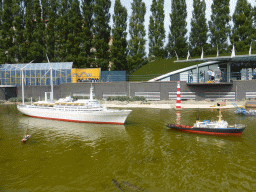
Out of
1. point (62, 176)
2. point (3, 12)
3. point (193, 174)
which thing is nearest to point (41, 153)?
point (62, 176)

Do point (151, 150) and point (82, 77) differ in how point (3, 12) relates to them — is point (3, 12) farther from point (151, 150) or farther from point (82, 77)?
point (151, 150)

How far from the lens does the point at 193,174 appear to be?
1302cm

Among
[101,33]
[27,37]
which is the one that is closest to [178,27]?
[101,33]

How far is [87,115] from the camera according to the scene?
2702cm

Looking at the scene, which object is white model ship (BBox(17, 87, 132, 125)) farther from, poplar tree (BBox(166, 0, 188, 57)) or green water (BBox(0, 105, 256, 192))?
poplar tree (BBox(166, 0, 188, 57))

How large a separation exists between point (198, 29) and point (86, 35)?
106 feet

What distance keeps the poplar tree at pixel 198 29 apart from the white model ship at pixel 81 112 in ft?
153

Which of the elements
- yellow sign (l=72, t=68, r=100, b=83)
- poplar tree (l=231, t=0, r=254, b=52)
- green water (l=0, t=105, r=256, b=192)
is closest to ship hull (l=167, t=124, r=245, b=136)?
green water (l=0, t=105, r=256, b=192)

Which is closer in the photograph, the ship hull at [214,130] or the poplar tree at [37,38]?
the ship hull at [214,130]

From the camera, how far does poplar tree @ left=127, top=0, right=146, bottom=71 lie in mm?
63500

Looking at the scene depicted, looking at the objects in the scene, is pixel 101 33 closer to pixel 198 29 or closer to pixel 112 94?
pixel 112 94

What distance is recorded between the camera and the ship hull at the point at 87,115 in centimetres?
2605

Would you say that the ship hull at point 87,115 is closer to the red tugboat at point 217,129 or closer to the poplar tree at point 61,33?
the red tugboat at point 217,129

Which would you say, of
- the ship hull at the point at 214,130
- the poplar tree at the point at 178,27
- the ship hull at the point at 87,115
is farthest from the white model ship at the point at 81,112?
the poplar tree at the point at 178,27
